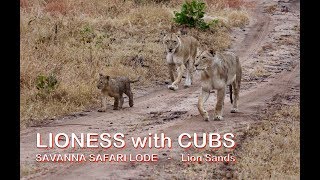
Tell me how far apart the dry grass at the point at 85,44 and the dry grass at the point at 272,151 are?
367 cm

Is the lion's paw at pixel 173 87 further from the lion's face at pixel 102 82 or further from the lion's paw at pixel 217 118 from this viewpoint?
the lion's paw at pixel 217 118

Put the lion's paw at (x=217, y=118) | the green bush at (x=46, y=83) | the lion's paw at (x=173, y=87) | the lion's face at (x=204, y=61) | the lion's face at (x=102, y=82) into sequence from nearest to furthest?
the lion's face at (x=204, y=61), the lion's paw at (x=217, y=118), the lion's face at (x=102, y=82), the green bush at (x=46, y=83), the lion's paw at (x=173, y=87)

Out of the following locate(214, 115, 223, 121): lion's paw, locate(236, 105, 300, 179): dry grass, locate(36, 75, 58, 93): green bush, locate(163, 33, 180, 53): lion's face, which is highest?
locate(163, 33, 180, 53): lion's face

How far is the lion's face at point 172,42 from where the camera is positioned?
1525cm

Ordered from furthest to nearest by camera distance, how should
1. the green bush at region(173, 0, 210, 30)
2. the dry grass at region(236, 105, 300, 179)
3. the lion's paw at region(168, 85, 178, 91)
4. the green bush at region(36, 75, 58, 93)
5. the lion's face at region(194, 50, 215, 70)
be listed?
1. the green bush at region(173, 0, 210, 30)
2. the lion's paw at region(168, 85, 178, 91)
3. the green bush at region(36, 75, 58, 93)
4. the lion's face at region(194, 50, 215, 70)
5. the dry grass at region(236, 105, 300, 179)

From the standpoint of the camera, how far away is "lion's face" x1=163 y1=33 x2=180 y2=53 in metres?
15.2

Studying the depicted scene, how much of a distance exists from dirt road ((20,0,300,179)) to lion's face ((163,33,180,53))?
98cm

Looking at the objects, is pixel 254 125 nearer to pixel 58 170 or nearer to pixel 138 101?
pixel 138 101

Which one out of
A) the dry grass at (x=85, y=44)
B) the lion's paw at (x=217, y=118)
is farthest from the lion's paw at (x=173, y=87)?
the lion's paw at (x=217, y=118)

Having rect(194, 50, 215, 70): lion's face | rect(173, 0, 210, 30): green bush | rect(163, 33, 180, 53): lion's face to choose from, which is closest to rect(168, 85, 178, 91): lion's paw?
rect(163, 33, 180, 53): lion's face

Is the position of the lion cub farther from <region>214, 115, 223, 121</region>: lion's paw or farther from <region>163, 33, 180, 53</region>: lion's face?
<region>163, 33, 180, 53</region>: lion's face

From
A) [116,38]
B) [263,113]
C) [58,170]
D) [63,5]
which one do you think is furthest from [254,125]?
[63,5]

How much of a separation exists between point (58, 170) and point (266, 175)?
2.92 meters
